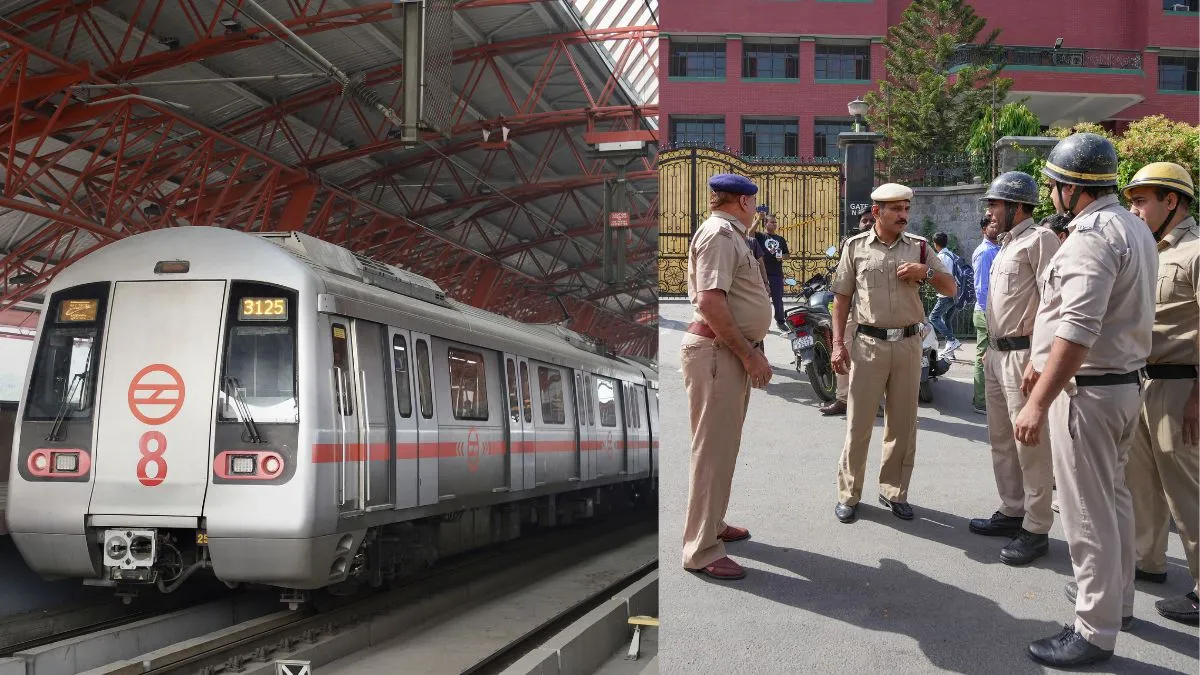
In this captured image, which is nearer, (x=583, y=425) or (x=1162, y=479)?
(x=1162, y=479)

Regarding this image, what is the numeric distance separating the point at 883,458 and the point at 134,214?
654 inches

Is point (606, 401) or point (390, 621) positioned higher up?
point (606, 401)

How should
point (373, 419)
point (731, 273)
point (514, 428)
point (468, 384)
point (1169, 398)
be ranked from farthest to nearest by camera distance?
point (514, 428) < point (468, 384) < point (373, 419) < point (1169, 398) < point (731, 273)

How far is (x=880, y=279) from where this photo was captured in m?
2.90

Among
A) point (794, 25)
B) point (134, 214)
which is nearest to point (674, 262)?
point (794, 25)

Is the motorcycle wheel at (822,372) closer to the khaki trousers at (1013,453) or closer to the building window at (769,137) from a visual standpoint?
the khaki trousers at (1013,453)

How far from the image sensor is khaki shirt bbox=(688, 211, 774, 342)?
2.88m

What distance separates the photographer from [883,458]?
2.87 metres

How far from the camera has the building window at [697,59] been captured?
281 centimetres

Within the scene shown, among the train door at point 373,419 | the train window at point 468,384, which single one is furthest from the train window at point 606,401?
the train door at point 373,419

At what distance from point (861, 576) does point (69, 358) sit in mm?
4778

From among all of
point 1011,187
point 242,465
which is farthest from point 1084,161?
point 242,465

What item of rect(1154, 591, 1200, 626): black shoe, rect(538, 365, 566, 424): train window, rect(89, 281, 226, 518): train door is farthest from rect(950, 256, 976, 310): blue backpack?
rect(538, 365, 566, 424): train window

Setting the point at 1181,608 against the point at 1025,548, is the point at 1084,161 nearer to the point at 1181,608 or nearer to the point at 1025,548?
the point at 1025,548
